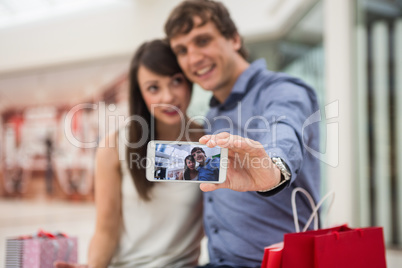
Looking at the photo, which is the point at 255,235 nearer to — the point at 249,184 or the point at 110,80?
the point at 249,184

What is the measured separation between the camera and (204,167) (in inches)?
40.6

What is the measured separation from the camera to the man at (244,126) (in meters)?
1.08

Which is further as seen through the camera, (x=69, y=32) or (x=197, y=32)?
(x=69, y=32)

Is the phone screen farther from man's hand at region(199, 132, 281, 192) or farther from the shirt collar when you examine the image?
the shirt collar

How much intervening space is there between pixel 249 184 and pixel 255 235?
38 cm

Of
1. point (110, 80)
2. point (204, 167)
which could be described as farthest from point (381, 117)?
point (110, 80)

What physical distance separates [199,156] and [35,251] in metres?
0.79

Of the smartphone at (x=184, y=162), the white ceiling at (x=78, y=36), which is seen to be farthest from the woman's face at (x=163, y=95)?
the white ceiling at (x=78, y=36)

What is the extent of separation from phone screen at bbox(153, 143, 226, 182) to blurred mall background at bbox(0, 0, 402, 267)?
1.96ft

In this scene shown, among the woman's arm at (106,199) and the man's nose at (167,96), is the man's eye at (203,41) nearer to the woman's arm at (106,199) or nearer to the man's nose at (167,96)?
the man's nose at (167,96)

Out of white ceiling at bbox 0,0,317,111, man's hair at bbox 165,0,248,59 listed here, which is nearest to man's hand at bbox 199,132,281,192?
man's hair at bbox 165,0,248,59

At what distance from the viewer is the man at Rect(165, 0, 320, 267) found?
1.08 metres

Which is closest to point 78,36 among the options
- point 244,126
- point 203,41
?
point 203,41

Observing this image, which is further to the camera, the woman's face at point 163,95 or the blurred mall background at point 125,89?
the blurred mall background at point 125,89
